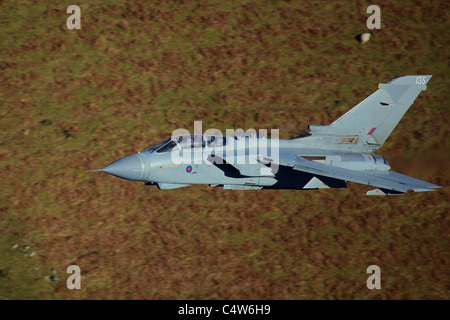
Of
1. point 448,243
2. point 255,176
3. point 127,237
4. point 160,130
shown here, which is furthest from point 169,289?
point 448,243

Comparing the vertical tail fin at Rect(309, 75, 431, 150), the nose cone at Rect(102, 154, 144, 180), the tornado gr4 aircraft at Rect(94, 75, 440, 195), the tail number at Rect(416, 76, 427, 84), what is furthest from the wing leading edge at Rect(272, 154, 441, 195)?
the nose cone at Rect(102, 154, 144, 180)

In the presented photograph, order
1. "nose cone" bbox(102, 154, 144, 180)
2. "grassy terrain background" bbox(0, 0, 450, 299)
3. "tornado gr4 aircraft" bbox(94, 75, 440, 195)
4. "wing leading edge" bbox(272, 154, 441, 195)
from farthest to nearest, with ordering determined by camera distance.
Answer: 1. "grassy terrain background" bbox(0, 0, 450, 299)
2. "tornado gr4 aircraft" bbox(94, 75, 440, 195)
3. "wing leading edge" bbox(272, 154, 441, 195)
4. "nose cone" bbox(102, 154, 144, 180)

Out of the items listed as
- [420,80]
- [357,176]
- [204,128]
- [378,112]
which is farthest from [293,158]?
[204,128]

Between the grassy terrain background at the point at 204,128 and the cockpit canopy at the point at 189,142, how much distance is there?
14.9ft

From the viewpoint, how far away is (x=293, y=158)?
20609 millimetres

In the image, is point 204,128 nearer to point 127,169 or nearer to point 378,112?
point 127,169

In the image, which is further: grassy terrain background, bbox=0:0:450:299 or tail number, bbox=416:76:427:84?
grassy terrain background, bbox=0:0:450:299

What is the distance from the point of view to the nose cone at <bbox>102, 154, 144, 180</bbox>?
19691 mm

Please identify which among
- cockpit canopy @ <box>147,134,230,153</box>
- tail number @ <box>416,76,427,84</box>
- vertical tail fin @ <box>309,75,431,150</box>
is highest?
tail number @ <box>416,76,427,84</box>

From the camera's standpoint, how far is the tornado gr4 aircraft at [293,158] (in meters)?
20.1

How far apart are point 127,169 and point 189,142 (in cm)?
232

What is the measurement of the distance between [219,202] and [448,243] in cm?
942

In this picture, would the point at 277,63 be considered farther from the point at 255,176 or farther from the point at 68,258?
the point at 68,258

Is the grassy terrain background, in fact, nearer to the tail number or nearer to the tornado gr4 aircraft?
the tornado gr4 aircraft
